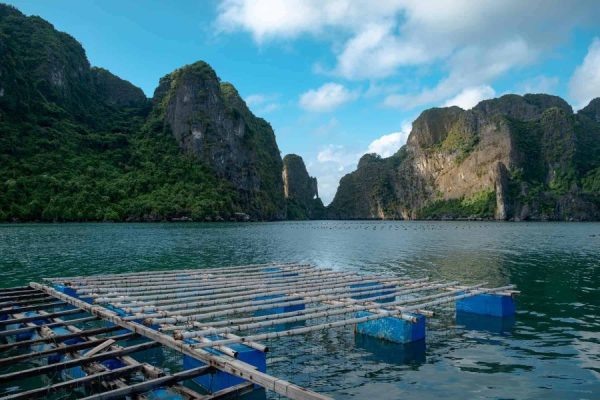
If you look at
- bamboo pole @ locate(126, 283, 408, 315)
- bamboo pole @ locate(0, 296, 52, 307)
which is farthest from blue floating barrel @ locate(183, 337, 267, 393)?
bamboo pole @ locate(0, 296, 52, 307)

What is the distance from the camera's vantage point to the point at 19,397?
7.52 metres

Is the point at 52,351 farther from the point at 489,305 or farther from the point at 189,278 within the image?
the point at 489,305

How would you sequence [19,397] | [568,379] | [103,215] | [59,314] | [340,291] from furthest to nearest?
[103,215], [340,291], [59,314], [568,379], [19,397]

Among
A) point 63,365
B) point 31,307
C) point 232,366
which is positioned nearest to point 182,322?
point 63,365

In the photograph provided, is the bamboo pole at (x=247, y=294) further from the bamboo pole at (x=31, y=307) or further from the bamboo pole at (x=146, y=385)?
the bamboo pole at (x=146, y=385)

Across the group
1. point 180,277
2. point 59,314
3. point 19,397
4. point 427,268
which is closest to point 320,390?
point 19,397

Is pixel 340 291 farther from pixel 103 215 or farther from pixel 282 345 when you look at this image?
pixel 103 215

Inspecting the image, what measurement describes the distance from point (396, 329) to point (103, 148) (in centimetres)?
15746

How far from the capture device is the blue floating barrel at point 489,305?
18125 mm

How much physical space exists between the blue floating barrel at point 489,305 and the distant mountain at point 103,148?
102021mm

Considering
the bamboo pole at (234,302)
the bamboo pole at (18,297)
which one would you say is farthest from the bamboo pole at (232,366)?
the bamboo pole at (18,297)

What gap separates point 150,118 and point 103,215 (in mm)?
90281

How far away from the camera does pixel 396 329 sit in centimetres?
1413

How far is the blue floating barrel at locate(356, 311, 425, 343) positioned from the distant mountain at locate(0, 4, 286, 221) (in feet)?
335
